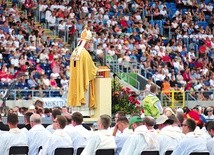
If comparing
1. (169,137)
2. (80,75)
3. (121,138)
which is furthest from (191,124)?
(80,75)

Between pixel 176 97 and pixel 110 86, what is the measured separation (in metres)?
9.99

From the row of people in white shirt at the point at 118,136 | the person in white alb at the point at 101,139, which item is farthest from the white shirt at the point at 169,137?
the person in white alb at the point at 101,139

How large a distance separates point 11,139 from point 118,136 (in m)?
2.13

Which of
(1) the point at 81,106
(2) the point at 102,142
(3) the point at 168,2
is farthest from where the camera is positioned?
(3) the point at 168,2

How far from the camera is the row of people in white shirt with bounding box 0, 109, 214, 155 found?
1795 centimetres

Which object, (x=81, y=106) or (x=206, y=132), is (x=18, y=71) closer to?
(x=81, y=106)

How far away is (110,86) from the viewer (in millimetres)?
27953

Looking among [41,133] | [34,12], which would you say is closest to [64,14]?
[34,12]

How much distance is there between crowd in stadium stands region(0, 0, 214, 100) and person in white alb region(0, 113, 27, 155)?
15.4 metres

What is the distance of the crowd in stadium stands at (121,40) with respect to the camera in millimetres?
36719

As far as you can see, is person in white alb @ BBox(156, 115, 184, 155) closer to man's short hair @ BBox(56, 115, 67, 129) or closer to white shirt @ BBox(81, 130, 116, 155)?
white shirt @ BBox(81, 130, 116, 155)

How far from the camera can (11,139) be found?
754 inches

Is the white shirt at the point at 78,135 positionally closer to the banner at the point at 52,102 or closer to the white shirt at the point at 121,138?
the white shirt at the point at 121,138

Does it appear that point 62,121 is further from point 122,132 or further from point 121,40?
point 121,40
